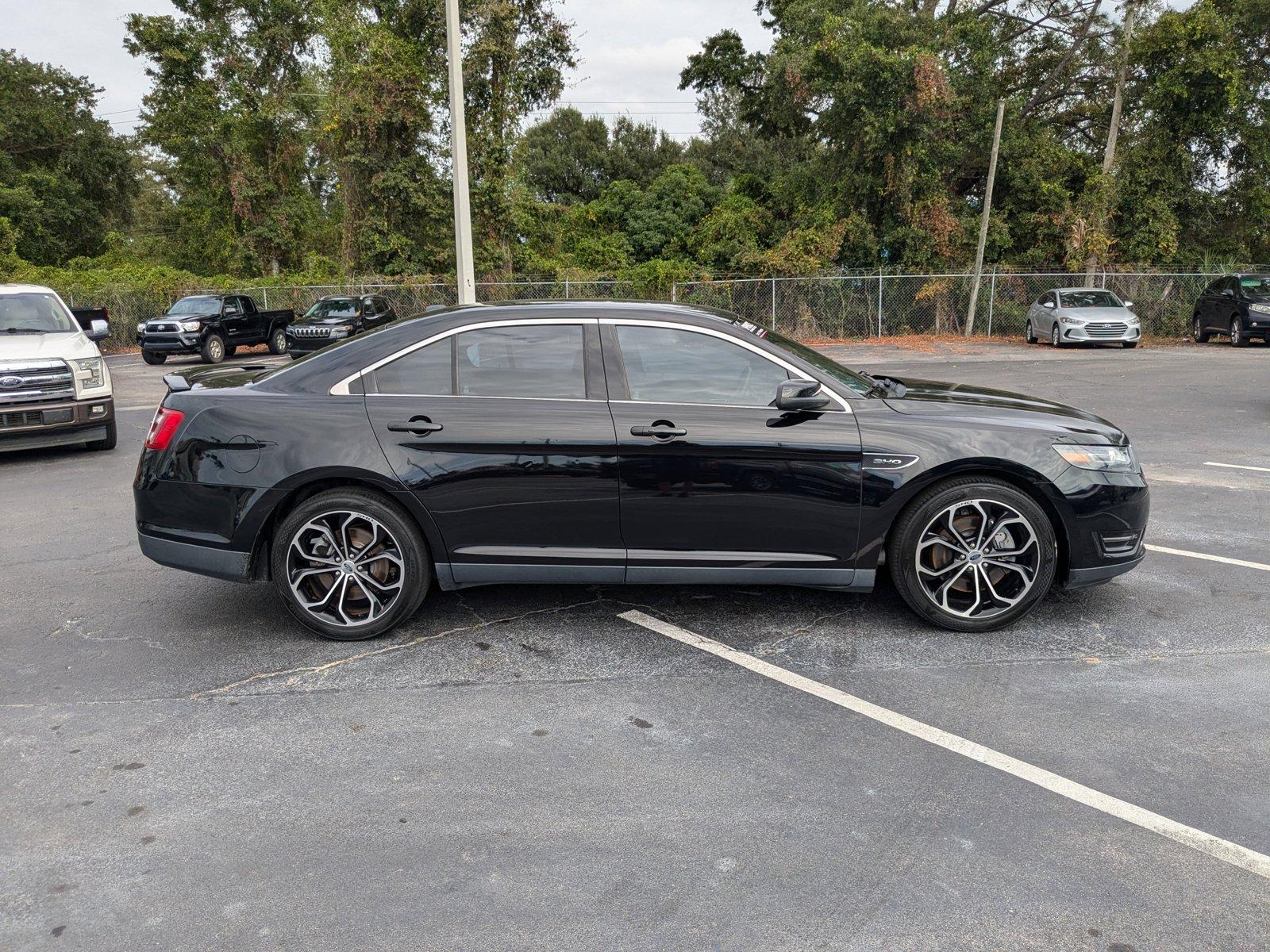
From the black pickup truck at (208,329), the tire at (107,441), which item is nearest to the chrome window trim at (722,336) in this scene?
the tire at (107,441)

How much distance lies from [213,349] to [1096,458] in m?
23.4

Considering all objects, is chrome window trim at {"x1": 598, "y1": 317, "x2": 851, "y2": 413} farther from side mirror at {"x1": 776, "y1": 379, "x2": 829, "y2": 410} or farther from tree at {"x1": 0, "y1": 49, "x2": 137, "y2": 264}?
tree at {"x1": 0, "y1": 49, "x2": 137, "y2": 264}

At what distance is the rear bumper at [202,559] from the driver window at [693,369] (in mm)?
2149

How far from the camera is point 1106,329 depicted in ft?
76.3

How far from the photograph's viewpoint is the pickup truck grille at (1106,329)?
23125 millimetres

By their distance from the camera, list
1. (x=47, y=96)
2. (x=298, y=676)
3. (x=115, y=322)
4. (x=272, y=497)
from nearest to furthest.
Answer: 1. (x=298, y=676)
2. (x=272, y=497)
3. (x=115, y=322)
4. (x=47, y=96)

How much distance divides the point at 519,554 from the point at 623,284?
26.3 metres

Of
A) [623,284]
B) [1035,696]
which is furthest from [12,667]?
[623,284]

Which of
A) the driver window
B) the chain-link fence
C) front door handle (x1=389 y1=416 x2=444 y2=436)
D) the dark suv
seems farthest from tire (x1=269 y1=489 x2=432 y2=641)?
the dark suv

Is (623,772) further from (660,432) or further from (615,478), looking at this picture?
(660,432)

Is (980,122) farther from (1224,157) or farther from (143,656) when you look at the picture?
(143,656)

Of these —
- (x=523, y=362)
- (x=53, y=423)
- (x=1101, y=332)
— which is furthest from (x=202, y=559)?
(x=1101, y=332)

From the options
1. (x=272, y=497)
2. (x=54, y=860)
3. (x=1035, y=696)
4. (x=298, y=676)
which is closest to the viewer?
(x=54, y=860)

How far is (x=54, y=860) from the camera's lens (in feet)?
9.77
